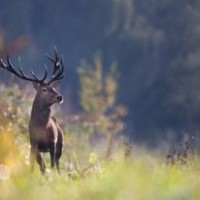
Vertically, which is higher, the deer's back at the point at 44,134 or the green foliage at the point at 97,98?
the green foliage at the point at 97,98

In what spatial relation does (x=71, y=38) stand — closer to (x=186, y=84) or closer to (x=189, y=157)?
(x=186, y=84)

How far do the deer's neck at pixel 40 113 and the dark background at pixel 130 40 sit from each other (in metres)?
36.2

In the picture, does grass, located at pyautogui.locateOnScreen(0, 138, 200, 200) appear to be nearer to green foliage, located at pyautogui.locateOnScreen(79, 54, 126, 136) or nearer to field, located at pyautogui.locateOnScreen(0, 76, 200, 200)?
field, located at pyautogui.locateOnScreen(0, 76, 200, 200)

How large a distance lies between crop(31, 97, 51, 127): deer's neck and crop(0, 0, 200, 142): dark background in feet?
119

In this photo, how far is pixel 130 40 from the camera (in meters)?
59.7

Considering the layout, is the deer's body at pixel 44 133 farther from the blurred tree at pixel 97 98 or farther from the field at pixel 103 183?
the blurred tree at pixel 97 98

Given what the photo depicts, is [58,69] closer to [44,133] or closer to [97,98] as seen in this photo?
[44,133]

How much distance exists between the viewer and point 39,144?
565 inches

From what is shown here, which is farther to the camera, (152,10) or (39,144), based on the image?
(152,10)

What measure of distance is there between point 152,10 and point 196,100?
33.9ft

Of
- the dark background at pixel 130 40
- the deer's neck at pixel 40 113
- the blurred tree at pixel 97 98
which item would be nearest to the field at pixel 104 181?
the deer's neck at pixel 40 113

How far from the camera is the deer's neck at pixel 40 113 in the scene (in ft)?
48.4

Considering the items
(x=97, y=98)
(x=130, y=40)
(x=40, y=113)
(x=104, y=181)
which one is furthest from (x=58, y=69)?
(x=130, y=40)

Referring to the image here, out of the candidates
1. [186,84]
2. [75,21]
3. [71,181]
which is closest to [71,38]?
[75,21]
